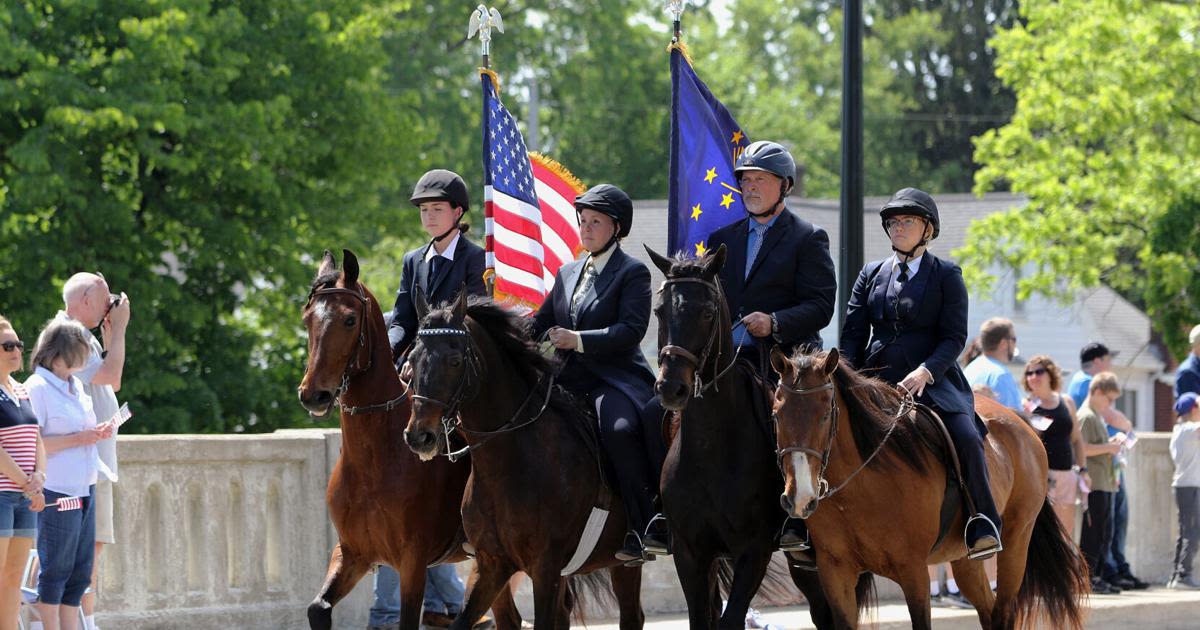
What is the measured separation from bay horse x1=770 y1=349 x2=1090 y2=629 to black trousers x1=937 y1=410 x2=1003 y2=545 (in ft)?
0.37

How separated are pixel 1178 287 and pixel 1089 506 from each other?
63.2 ft

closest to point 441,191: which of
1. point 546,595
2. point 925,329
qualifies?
point 546,595

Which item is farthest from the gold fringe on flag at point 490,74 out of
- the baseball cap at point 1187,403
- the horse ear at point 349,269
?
the baseball cap at point 1187,403

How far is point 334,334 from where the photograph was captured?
819 cm

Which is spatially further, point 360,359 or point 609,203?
point 609,203

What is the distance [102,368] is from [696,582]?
168 inches

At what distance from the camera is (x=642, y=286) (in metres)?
8.89

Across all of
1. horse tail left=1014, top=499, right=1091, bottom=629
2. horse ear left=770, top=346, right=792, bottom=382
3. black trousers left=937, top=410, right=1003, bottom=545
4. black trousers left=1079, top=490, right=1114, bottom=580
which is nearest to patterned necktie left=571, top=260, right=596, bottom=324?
horse ear left=770, top=346, right=792, bottom=382

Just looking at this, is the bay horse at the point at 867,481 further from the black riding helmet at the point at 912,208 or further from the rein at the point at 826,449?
the black riding helmet at the point at 912,208

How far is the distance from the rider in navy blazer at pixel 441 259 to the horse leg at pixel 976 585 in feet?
10.6

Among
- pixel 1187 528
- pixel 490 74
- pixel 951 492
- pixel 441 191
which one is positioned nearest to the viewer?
pixel 951 492

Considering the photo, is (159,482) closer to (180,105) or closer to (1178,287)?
(180,105)

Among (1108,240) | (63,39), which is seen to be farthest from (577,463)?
(1108,240)

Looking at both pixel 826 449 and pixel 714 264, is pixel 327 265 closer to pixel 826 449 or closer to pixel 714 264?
pixel 714 264
